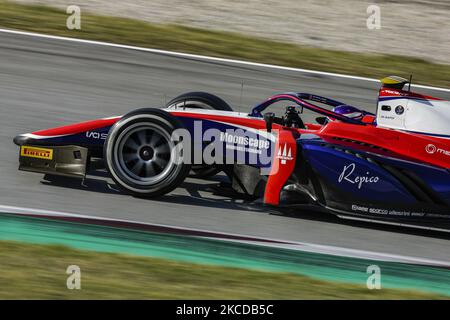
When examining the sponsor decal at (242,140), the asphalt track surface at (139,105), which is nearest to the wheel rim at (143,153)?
the asphalt track surface at (139,105)

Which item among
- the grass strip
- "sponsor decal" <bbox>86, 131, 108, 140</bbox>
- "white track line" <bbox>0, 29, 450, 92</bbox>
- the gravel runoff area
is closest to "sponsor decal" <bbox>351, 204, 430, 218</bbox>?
the grass strip

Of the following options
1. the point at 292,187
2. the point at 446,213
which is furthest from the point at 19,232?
the point at 446,213

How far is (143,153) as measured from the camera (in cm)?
746

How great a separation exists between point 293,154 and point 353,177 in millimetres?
538

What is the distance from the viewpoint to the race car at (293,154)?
720 centimetres

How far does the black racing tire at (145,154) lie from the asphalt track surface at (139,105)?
0.60ft

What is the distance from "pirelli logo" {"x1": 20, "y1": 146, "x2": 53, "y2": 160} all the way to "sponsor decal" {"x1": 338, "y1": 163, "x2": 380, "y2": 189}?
101 inches

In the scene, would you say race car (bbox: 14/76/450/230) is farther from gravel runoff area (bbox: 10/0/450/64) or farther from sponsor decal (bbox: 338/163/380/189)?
gravel runoff area (bbox: 10/0/450/64)

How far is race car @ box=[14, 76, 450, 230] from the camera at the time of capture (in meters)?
7.20

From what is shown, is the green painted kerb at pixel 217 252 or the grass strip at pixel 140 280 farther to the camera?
the green painted kerb at pixel 217 252

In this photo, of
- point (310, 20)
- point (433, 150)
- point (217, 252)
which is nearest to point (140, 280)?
point (217, 252)

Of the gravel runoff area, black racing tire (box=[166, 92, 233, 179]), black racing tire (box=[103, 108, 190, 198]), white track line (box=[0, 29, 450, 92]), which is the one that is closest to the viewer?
black racing tire (box=[103, 108, 190, 198])

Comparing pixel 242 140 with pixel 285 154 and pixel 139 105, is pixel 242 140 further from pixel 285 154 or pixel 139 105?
pixel 139 105

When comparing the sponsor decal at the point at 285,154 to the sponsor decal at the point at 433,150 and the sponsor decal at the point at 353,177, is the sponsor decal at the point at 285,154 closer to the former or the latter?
the sponsor decal at the point at 353,177
